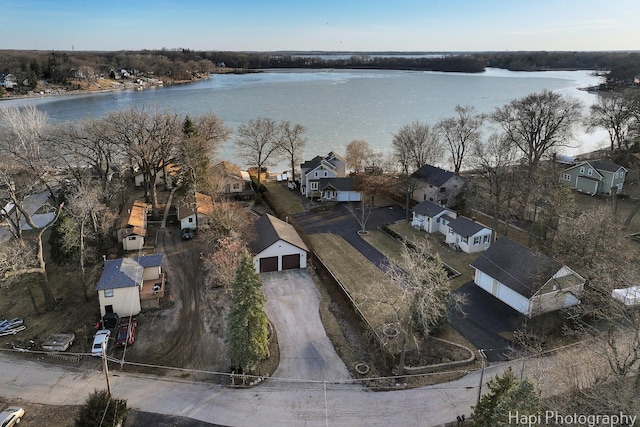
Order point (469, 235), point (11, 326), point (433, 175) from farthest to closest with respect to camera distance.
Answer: point (433, 175), point (469, 235), point (11, 326)

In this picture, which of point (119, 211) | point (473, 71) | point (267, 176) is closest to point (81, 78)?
point (267, 176)

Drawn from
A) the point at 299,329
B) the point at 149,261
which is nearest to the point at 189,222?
the point at 149,261

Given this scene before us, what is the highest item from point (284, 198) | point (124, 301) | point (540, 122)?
point (540, 122)

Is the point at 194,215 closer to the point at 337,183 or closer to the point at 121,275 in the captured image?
the point at 121,275

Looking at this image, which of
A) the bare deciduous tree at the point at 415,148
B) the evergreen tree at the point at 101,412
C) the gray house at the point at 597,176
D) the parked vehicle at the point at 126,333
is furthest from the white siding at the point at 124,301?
the gray house at the point at 597,176

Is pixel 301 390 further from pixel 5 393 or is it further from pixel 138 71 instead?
pixel 138 71

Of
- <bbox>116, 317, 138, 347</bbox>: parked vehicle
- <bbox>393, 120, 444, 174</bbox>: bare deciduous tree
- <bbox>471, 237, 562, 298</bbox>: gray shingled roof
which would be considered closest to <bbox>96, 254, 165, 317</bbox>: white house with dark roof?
<bbox>116, 317, 138, 347</bbox>: parked vehicle

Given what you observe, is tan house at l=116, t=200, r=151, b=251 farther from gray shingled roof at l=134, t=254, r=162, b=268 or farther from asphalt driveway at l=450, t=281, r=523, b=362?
asphalt driveway at l=450, t=281, r=523, b=362
